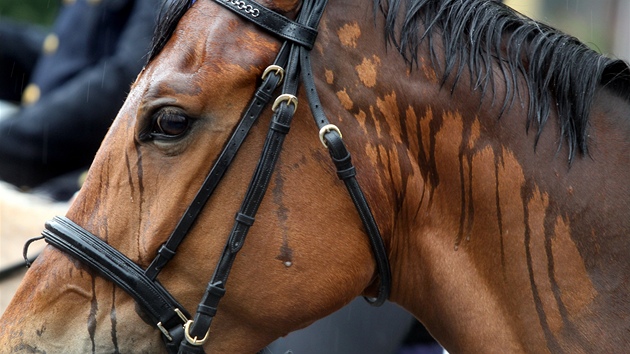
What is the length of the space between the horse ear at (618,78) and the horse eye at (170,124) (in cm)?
100

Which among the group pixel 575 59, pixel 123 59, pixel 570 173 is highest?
pixel 575 59

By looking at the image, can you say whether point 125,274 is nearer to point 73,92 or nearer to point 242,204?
point 242,204

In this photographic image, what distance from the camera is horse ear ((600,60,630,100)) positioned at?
184 cm

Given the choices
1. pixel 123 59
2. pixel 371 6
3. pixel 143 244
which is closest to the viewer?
pixel 143 244

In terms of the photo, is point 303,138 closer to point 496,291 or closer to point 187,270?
point 187,270

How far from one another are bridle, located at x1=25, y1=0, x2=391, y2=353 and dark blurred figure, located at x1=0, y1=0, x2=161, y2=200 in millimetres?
1450

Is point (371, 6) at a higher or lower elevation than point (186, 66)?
higher

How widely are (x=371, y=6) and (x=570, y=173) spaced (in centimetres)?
60

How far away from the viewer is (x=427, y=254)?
71.2 inches

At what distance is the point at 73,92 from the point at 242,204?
5.76 feet

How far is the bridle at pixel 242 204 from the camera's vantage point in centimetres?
168

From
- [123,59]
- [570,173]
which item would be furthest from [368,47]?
[123,59]

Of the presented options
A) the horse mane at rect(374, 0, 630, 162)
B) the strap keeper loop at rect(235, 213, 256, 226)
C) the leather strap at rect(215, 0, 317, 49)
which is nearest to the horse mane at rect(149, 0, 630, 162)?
the horse mane at rect(374, 0, 630, 162)

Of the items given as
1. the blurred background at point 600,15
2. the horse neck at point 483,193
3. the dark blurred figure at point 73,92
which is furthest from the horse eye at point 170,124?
the blurred background at point 600,15
